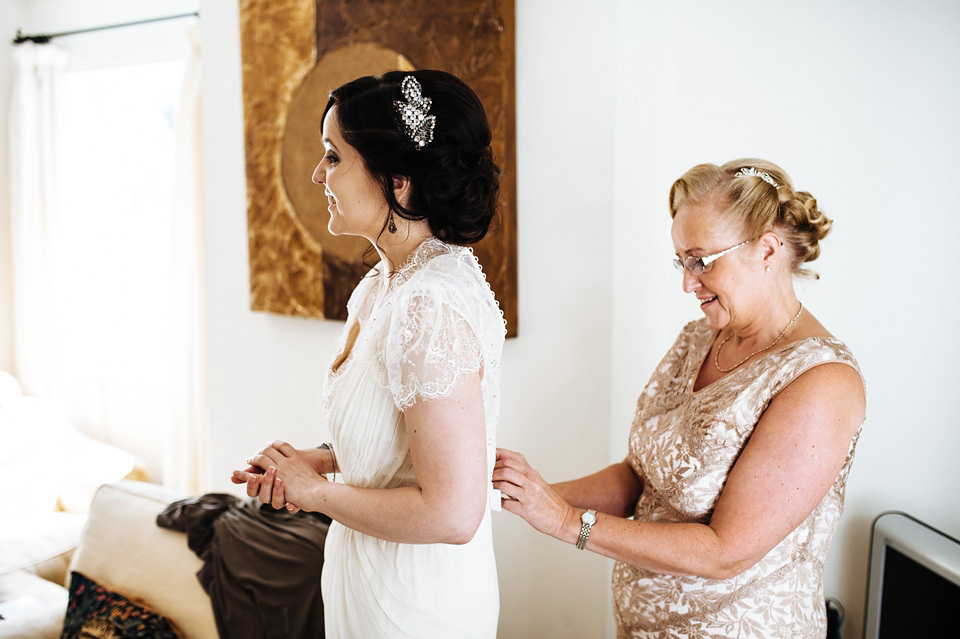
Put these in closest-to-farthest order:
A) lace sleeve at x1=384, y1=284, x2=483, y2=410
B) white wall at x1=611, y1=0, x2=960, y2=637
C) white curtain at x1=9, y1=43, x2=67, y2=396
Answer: lace sleeve at x1=384, y1=284, x2=483, y2=410, white wall at x1=611, y1=0, x2=960, y2=637, white curtain at x1=9, y1=43, x2=67, y2=396

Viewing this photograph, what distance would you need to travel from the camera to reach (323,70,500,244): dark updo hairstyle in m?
1.14

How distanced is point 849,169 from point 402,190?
1251 mm

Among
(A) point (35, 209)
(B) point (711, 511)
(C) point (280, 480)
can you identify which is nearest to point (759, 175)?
(B) point (711, 511)

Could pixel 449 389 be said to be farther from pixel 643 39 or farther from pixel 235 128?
pixel 235 128

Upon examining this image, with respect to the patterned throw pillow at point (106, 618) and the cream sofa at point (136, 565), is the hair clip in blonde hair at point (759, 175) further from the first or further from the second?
the patterned throw pillow at point (106, 618)

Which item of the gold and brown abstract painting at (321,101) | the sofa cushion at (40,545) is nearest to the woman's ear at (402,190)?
the gold and brown abstract painting at (321,101)

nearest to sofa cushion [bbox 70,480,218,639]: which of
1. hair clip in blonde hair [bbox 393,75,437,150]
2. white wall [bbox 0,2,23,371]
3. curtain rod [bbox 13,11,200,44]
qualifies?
hair clip in blonde hair [bbox 393,75,437,150]

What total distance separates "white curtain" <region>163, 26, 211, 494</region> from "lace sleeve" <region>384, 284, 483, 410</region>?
2808 millimetres

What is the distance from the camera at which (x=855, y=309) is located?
74.0 inches

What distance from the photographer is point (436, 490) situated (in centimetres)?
105

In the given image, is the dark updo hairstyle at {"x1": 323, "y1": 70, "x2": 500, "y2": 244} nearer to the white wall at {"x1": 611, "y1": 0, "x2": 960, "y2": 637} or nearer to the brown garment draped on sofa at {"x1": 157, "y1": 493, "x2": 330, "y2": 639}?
the white wall at {"x1": 611, "y1": 0, "x2": 960, "y2": 637}

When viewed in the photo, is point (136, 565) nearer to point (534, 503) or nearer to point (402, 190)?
point (534, 503)

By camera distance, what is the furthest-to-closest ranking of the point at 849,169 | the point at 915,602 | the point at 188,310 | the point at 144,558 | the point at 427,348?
the point at 188,310 → the point at 144,558 → the point at 849,169 → the point at 915,602 → the point at 427,348

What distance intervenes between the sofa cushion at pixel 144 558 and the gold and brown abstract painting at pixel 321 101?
75cm
